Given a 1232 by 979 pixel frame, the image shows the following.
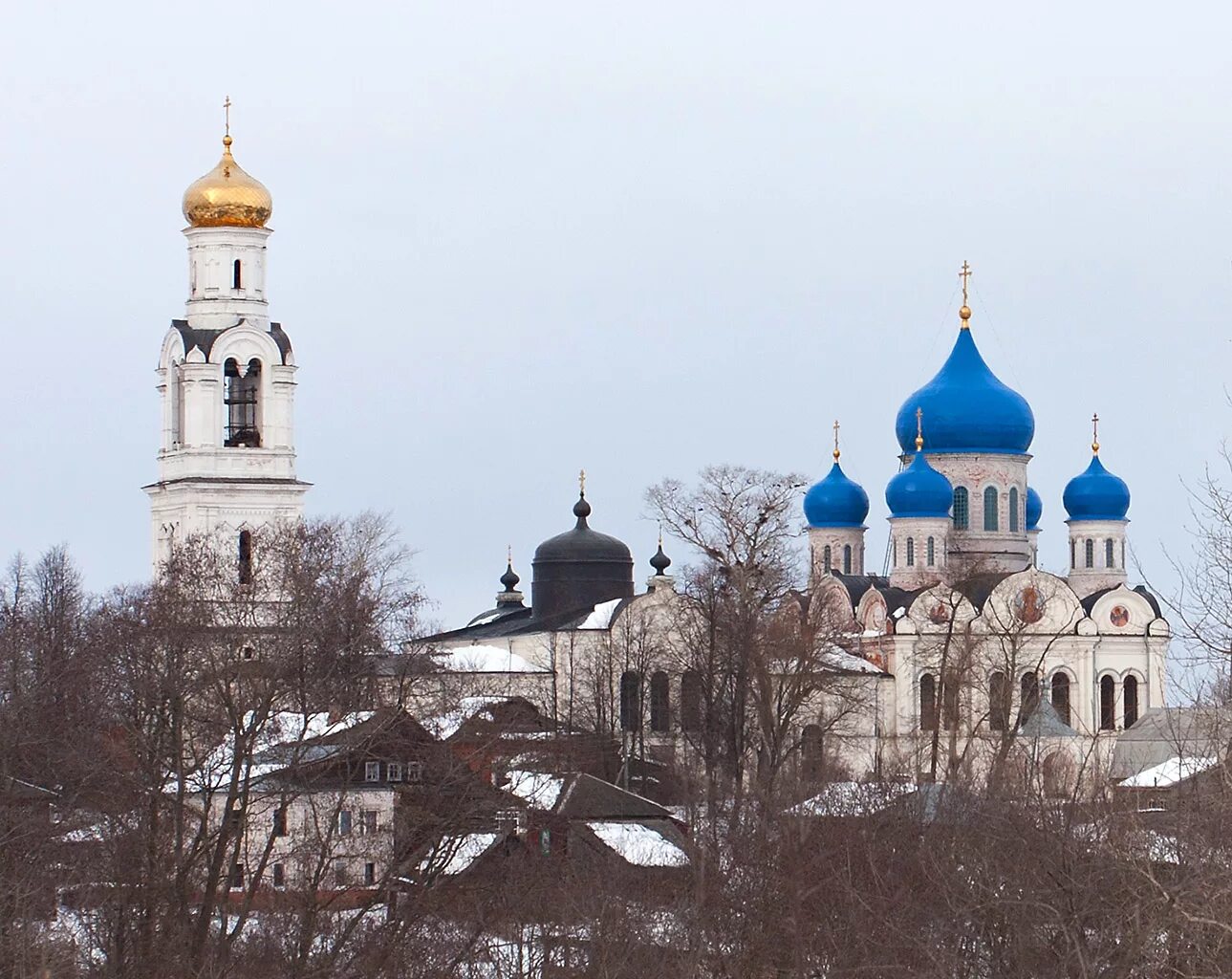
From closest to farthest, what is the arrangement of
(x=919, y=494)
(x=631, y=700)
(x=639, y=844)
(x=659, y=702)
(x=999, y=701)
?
1. (x=639, y=844)
2. (x=999, y=701)
3. (x=631, y=700)
4. (x=659, y=702)
5. (x=919, y=494)

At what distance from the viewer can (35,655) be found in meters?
42.8

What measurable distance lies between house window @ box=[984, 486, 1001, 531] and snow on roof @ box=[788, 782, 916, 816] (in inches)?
899

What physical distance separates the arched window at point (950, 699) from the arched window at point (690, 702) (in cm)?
319

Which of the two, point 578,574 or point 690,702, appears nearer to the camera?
point 690,702

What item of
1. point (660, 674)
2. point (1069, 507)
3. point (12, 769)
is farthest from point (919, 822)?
point (1069, 507)

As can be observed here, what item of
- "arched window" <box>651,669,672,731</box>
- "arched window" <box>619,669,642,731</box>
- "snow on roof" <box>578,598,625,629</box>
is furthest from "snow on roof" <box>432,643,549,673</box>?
"arched window" <box>651,669,672,731</box>

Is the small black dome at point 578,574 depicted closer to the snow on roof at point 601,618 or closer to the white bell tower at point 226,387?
the snow on roof at point 601,618

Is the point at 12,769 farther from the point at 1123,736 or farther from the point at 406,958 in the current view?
the point at 1123,736

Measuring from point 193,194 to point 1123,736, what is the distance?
14915mm

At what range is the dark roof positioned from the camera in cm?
4816

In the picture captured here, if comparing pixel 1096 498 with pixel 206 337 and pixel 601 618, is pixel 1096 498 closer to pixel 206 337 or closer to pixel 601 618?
pixel 601 618

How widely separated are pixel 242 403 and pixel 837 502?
38.6ft

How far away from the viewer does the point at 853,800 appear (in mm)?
30016

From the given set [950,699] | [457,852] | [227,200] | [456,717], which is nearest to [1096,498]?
[950,699]
